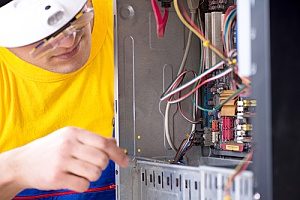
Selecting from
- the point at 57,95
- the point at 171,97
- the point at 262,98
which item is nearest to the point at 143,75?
the point at 171,97

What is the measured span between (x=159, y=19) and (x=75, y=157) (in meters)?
0.40

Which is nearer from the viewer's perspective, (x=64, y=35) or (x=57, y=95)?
(x=64, y=35)

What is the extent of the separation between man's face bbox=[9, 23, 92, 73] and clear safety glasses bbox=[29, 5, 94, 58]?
12mm

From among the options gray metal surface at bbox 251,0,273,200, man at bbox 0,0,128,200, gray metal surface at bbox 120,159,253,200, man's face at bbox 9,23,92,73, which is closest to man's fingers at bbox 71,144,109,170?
man at bbox 0,0,128,200

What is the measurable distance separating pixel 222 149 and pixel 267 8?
612 mm

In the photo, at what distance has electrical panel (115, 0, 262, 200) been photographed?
111 centimetres

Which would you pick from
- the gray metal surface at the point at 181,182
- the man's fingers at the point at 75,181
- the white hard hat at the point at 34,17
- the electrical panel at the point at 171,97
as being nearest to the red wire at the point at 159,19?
the electrical panel at the point at 171,97

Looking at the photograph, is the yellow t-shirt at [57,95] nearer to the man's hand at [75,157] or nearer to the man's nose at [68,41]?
the man's nose at [68,41]

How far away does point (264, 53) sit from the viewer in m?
0.64

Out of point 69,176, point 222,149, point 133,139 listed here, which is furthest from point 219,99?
point 69,176

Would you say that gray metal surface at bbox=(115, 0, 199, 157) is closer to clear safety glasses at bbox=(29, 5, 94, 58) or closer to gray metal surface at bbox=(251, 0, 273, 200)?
clear safety glasses at bbox=(29, 5, 94, 58)

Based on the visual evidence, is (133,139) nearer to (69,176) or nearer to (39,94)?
(69,176)

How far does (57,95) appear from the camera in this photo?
58.4 inches

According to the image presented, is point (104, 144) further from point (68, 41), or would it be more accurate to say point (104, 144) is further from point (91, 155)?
point (68, 41)
